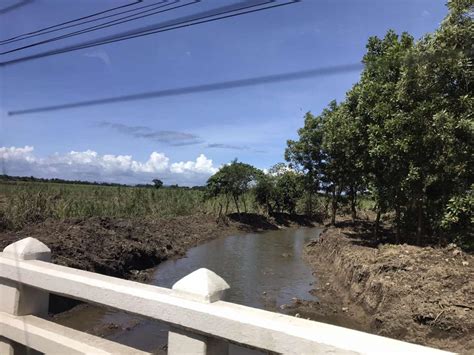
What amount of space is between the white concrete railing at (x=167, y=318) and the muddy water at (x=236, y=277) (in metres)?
1.69

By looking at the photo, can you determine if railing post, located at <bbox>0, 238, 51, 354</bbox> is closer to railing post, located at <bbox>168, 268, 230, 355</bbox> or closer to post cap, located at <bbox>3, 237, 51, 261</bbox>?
post cap, located at <bbox>3, 237, 51, 261</bbox>

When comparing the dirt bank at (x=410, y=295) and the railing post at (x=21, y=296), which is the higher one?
the railing post at (x=21, y=296)

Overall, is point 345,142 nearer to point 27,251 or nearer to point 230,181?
point 27,251

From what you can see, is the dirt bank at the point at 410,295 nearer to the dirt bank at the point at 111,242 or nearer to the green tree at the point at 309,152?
the dirt bank at the point at 111,242

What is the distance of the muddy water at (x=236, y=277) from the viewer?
27.2 ft

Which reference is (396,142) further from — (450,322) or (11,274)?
(11,274)

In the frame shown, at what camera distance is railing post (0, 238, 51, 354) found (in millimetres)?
3338

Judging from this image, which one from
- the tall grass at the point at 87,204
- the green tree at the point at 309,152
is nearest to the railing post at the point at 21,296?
the tall grass at the point at 87,204

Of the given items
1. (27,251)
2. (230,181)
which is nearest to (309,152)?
(230,181)

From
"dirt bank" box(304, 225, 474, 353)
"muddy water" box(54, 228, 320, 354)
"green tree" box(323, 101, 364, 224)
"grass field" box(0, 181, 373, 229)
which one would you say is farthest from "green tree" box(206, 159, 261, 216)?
"dirt bank" box(304, 225, 474, 353)

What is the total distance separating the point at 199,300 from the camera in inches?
97.2

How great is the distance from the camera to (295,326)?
7.04ft

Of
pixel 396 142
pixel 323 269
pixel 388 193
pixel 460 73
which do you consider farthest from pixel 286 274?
pixel 460 73

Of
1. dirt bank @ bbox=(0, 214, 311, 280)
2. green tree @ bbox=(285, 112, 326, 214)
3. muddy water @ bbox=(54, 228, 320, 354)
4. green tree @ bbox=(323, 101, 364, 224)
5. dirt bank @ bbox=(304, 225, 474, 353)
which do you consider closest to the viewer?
dirt bank @ bbox=(304, 225, 474, 353)
